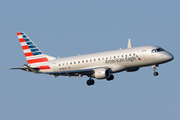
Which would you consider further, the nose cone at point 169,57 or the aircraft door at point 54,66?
the aircraft door at point 54,66

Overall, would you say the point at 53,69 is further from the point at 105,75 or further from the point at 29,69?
the point at 105,75

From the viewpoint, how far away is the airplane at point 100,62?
57.0 meters

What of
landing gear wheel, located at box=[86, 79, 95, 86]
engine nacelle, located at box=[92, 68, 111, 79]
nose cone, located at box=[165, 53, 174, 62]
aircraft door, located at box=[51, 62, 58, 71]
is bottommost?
landing gear wheel, located at box=[86, 79, 95, 86]

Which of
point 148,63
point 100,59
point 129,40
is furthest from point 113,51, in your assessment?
point 129,40

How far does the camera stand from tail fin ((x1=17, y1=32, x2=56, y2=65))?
66625 mm

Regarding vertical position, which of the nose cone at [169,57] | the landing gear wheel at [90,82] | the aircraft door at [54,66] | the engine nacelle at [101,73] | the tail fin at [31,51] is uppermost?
the tail fin at [31,51]

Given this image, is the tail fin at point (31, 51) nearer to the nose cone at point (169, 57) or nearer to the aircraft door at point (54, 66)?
the aircraft door at point (54, 66)

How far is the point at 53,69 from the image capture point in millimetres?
64500

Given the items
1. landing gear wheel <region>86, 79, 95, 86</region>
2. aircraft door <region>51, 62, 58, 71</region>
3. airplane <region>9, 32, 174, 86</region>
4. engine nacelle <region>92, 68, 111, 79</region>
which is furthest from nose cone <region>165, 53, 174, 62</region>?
aircraft door <region>51, 62, 58, 71</region>

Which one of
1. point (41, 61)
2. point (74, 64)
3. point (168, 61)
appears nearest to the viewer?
point (168, 61)

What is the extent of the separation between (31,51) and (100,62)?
15.4 m

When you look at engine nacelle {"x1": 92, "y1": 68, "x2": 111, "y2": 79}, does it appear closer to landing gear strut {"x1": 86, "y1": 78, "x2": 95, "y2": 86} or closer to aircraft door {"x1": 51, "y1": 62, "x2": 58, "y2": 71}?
landing gear strut {"x1": 86, "y1": 78, "x2": 95, "y2": 86}

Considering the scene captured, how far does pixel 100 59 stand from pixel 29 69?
1384 centimetres

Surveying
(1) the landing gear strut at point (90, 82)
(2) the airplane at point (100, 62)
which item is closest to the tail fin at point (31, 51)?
(2) the airplane at point (100, 62)
